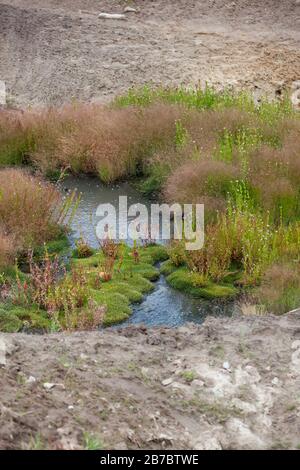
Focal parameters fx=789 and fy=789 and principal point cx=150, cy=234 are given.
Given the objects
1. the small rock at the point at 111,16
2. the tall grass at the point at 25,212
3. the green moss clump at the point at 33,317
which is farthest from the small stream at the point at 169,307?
the small rock at the point at 111,16

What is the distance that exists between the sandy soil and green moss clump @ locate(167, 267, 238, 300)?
28.8 feet

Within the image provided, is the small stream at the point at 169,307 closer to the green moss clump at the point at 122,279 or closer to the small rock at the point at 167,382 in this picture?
the green moss clump at the point at 122,279

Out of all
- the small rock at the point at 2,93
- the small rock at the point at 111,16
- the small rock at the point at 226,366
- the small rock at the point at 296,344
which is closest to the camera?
the small rock at the point at 226,366

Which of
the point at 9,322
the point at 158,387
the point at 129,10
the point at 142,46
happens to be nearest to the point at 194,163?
the point at 9,322

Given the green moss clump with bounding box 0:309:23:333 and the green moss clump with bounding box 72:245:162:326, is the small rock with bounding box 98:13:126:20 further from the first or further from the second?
the green moss clump with bounding box 0:309:23:333

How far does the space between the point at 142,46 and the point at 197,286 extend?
39.9ft

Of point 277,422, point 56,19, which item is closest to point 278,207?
point 277,422

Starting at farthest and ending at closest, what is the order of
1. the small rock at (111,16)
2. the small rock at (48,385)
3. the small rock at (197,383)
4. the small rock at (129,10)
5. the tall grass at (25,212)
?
the small rock at (129,10) < the small rock at (111,16) < the tall grass at (25,212) < the small rock at (197,383) < the small rock at (48,385)

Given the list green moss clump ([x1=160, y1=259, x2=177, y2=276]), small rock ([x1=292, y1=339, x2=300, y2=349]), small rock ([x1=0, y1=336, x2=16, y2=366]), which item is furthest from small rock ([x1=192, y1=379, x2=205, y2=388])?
green moss clump ([x1=160, y1=259, x2=177, y2=276])

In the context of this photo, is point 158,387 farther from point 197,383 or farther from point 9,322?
point 9,322

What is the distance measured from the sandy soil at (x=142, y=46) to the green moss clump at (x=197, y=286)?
8.79 metres

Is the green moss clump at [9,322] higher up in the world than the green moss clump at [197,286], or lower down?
higher up

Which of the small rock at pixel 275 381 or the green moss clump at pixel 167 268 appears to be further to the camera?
the green moss clump at pixel 167 268

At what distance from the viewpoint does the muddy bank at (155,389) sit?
5.54 meters
